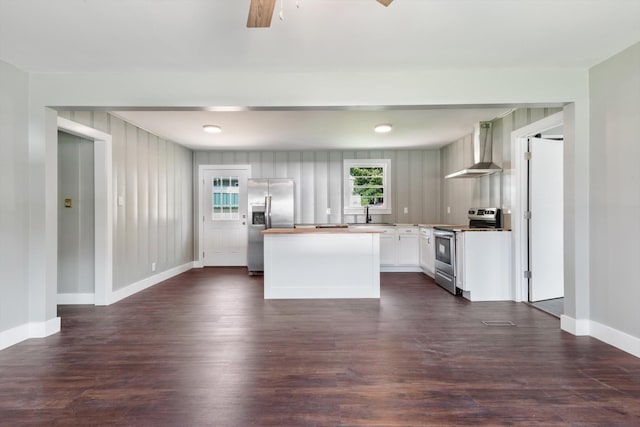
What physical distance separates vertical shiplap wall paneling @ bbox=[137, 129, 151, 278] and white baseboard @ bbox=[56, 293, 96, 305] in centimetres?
72

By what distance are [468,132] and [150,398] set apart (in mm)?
5264

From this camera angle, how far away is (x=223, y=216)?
682 centimetres

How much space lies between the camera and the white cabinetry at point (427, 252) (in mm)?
5410

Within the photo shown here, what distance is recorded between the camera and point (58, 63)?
2830mm

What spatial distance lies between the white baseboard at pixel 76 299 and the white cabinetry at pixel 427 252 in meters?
4.81

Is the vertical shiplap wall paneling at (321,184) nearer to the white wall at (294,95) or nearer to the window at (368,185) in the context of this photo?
the window at (368,185)

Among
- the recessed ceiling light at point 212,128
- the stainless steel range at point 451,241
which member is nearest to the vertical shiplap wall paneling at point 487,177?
the stainless steel range at point 451,241

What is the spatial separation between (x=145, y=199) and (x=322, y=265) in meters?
2.86

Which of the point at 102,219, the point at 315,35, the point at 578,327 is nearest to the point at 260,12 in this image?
the point at 315,35

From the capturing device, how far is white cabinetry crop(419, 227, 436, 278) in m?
5.41

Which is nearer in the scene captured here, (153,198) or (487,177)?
(487,177)

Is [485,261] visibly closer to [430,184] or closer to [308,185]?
[430,184]

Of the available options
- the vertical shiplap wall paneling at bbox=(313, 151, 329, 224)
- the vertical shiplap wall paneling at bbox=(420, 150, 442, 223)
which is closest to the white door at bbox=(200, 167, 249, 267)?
the vertical shiplap wall paneling at bbox=(313, 151, 329, 224)

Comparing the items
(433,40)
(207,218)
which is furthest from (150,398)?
(207,218)
